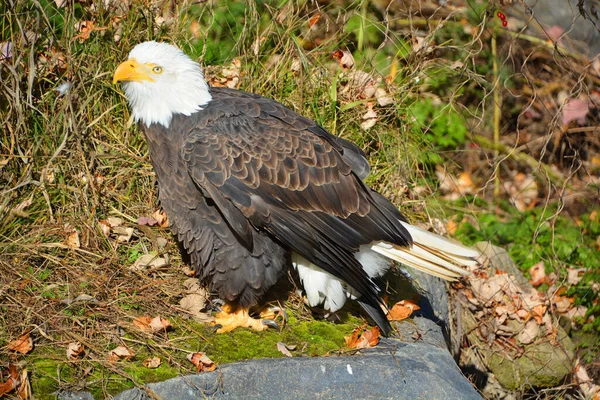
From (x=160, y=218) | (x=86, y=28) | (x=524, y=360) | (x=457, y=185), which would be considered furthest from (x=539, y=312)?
(x=86, y=28)

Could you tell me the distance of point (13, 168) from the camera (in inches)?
175

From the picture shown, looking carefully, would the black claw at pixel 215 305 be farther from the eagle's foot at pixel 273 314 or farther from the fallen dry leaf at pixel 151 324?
the fallen dry leaf at pixel 151 324

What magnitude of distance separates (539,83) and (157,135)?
196 inches

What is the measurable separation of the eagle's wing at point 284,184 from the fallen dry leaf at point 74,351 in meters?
0.95

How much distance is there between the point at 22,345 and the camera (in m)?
3.48

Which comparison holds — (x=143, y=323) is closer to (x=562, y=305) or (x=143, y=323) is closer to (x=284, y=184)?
(x=284, y=184)

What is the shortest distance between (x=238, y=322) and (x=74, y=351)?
3.00 feet

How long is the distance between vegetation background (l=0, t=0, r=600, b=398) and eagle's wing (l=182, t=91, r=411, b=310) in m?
0.55

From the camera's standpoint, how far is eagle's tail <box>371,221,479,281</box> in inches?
159

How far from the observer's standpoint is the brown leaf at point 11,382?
3196 millimetres

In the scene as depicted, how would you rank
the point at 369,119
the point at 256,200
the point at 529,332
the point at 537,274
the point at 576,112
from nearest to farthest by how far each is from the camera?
1. the point at 256,200
2. the point at 529,332
3. the point at 369,119
4. the point at 537,274
5. the point at 576,112

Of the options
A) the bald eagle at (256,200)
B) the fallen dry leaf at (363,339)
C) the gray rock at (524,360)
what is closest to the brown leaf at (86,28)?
the bald eagle at (256,200)

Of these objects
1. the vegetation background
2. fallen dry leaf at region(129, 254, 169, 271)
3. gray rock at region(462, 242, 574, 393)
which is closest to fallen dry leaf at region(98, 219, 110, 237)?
the vegetation background

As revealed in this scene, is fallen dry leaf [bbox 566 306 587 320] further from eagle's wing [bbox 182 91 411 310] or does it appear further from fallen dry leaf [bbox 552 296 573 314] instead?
eagle's wing [bbox 182 91 411 310]
